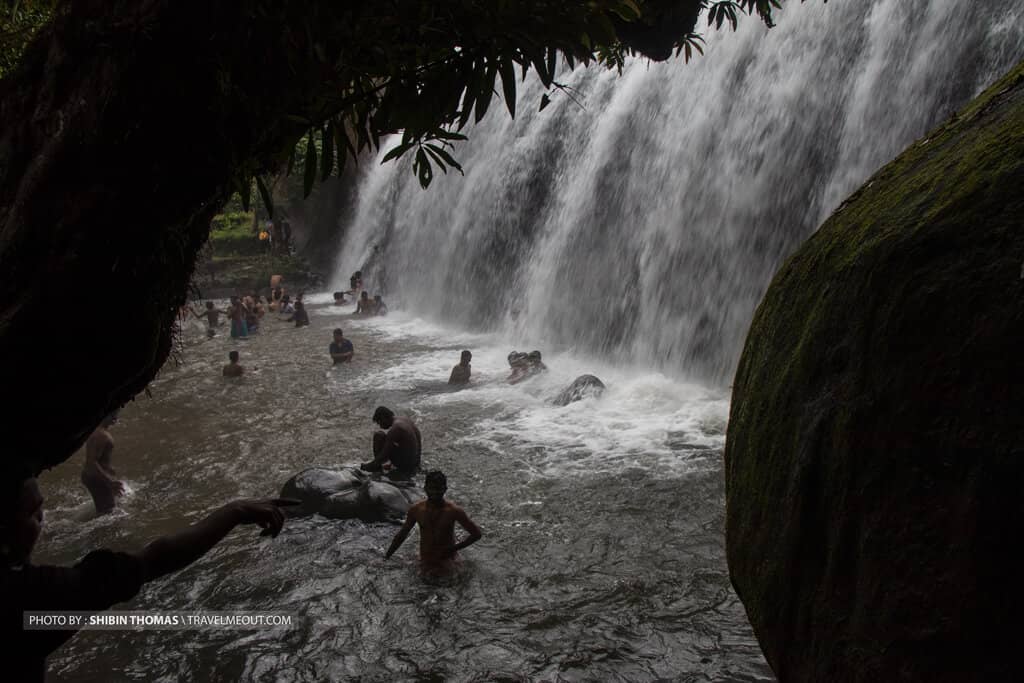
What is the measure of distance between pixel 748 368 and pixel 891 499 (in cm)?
127

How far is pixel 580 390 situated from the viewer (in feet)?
36.9

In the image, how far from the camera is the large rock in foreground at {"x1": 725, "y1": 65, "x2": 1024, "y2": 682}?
1839mm

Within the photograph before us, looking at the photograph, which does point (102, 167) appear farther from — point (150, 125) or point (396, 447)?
point (396, 447)

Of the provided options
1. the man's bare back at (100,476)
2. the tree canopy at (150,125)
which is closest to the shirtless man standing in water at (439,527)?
the tree canopy at (150,125)

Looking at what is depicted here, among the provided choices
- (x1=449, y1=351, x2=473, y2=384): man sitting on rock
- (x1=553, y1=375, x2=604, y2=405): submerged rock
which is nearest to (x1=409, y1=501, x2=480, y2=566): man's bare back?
(x1=553, y1=375, x2=604, y2=405): submerged rock

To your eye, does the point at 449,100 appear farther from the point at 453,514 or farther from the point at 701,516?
the point at 701,516

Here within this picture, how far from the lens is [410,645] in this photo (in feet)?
17.1

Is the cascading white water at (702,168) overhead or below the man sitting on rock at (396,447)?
overhead

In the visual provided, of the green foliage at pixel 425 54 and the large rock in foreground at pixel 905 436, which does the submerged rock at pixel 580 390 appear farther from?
the green foliage at pixel 425 54

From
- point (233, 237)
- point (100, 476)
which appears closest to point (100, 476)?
point (100, 476)

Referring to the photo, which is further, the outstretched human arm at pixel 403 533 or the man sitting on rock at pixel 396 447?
the man sitting on rock at pixel 396 447

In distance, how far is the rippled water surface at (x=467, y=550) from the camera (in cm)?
502

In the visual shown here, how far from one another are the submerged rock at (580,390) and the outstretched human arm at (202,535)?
8.91 meters

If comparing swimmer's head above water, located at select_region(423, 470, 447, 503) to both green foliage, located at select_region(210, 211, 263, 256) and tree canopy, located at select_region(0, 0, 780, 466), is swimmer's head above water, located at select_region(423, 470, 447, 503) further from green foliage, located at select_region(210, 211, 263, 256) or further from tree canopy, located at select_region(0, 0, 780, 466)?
green foliage, located at select_region(210, 211, 263, 256)
